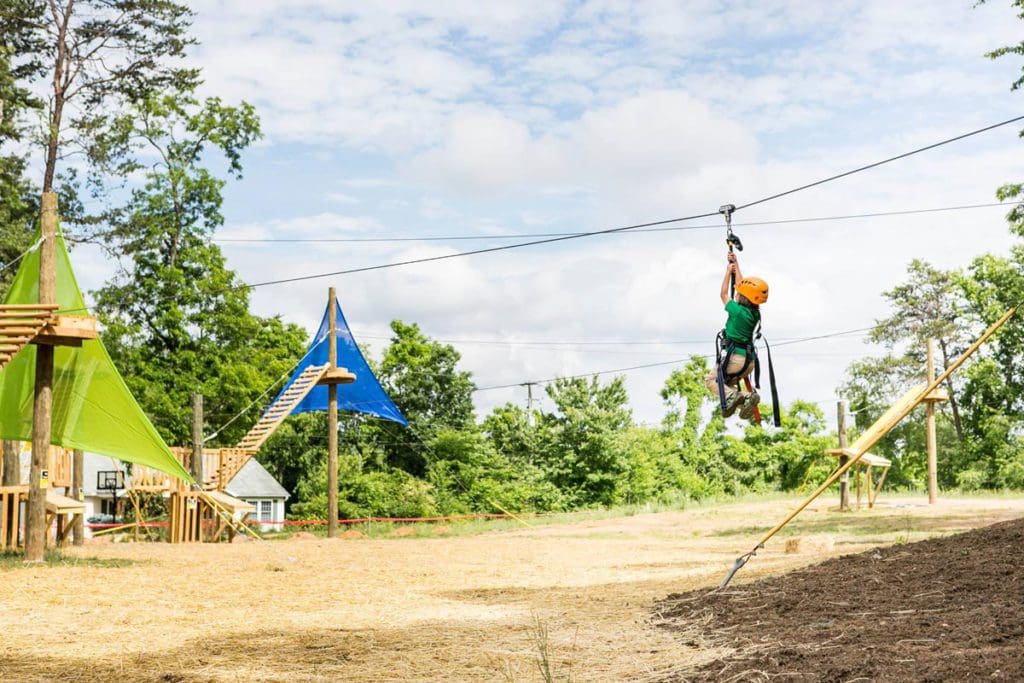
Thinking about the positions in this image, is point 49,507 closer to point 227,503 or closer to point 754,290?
point 227,503

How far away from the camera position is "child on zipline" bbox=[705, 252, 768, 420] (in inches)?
321

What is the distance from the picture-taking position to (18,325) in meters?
12.8

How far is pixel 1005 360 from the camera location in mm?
38875

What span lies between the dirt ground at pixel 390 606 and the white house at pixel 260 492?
58.1 ft

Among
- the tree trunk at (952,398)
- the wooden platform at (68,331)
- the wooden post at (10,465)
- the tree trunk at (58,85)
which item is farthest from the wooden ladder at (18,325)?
the tree trunk at (952,398)

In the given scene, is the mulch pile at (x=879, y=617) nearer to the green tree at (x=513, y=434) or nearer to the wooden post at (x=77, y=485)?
the wooden post at (x=77, y=485)

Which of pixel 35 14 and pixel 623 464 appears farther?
pixel 623 464

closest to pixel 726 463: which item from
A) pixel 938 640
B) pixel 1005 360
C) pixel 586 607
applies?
pixel 1005 360

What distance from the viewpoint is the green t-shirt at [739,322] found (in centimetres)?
816

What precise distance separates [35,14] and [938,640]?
26.4 meters

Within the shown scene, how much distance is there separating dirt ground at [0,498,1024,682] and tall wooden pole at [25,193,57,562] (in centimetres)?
71

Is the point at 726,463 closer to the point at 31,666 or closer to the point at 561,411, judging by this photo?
the point at 561,411

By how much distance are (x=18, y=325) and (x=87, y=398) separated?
2.31 meters

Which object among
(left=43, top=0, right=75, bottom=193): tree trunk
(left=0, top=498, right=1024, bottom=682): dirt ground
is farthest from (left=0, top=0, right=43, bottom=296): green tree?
(left=0, top=498, right=1024, bottom=682): dirt ground
